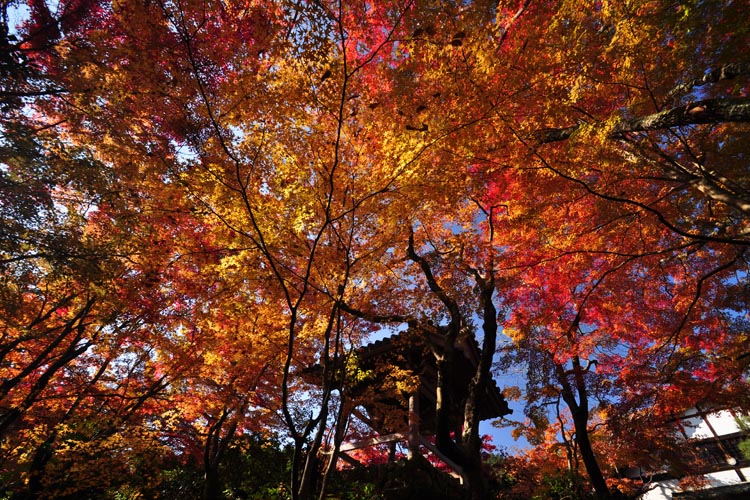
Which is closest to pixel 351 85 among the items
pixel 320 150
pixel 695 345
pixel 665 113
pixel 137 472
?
pixel 320 150

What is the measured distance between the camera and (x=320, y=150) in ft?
16.9

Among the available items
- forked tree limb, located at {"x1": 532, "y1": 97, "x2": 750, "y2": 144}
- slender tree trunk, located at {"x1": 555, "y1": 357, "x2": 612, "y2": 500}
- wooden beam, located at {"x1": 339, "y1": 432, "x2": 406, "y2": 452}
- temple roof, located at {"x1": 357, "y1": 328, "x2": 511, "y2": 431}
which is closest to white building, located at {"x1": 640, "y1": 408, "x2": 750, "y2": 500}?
slender tree trunk, located at {"x1": 555, "y1": 357, "x2": 612, "y2": 500}

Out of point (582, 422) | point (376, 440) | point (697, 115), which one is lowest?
point (376, 440)

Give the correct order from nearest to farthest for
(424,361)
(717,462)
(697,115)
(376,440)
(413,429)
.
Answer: (697,115), (413,429), (376,440), (424,361), (717,462)

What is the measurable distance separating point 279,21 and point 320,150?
1.75 metres

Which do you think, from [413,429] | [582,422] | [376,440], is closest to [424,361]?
[413,429]

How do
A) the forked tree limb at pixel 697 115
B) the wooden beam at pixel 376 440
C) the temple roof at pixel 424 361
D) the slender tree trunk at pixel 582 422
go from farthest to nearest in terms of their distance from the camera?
1. the slender tree trunk at pixel 582 422
2. the temple roof at pixel 424 361
3. the wooden beam at pixel 376 440
4. the forked tree limb at pixel 697 115

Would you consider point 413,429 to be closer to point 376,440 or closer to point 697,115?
point 376,440

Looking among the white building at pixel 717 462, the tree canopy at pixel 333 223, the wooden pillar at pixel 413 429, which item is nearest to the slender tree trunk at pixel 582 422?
the tree canopy at pixel 333 223

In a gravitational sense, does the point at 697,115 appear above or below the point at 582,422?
above

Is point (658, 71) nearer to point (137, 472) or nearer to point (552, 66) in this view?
point (552, 66)

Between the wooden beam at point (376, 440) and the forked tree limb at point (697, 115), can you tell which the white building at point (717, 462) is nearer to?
the wooden beam at point (376, 440)

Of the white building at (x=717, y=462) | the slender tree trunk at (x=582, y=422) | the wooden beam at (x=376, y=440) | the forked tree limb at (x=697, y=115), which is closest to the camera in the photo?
the forked tree limb at (x=697, y=115)

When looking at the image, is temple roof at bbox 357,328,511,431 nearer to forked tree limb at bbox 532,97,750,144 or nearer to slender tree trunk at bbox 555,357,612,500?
slender tree trunk at bbox 555,357,612,500
